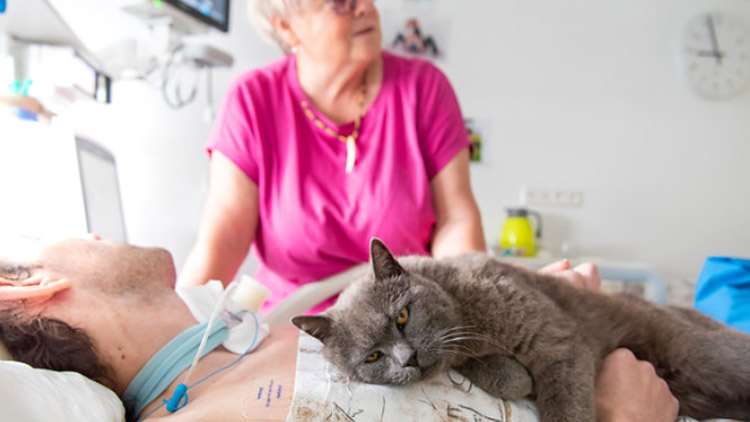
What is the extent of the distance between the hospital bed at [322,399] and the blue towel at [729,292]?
76 centimetres

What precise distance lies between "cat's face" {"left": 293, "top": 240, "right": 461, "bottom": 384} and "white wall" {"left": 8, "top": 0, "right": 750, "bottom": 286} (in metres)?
2.16

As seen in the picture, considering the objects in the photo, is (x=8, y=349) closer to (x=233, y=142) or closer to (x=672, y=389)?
(x=233, y=142)

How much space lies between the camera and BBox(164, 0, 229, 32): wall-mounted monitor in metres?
2.03

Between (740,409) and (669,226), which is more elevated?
(740,409)

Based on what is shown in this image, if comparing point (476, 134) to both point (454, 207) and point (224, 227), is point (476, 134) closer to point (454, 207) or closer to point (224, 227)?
point (454, 207)

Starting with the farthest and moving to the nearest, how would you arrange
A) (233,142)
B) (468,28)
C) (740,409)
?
(468,28)
(233,142)
(740,409)

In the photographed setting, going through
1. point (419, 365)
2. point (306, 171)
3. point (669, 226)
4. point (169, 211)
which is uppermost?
point (306, 171)

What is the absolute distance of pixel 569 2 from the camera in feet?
9.63

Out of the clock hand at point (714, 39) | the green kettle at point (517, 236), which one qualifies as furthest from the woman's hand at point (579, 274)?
the clock hand at point (714, 39)

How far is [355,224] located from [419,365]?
709 mm

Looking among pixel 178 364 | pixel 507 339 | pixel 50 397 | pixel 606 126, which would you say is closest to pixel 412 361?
pixel 507 339

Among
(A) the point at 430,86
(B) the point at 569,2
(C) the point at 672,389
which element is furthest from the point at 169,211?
(B) the point at 569,2

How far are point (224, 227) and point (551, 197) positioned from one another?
212 cm

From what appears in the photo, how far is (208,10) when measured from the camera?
7.16ft
